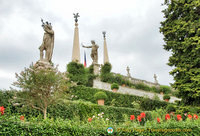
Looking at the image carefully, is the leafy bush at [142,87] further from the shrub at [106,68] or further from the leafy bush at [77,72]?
the leafy bush at [77,72]

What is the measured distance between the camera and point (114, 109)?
33.4 ft

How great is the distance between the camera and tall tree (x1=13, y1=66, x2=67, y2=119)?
266 inches

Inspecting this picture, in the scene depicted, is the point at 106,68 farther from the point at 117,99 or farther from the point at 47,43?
the point at 47,43

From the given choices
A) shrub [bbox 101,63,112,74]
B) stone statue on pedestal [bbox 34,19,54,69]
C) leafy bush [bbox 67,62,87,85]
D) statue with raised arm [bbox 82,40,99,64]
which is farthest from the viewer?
statue with raised arm [bbox 82,40,99,64]

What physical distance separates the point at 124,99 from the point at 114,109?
4.96 meters

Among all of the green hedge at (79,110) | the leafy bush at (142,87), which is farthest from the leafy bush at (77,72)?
the leafy bush at (142,87)

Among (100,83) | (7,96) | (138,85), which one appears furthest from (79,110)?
(138,85)

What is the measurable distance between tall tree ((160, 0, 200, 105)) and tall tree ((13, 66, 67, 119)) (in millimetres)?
7647

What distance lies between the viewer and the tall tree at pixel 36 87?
677cm

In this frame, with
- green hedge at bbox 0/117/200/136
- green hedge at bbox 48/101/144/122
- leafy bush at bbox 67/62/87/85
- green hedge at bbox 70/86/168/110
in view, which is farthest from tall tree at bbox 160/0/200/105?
leafy bush at bbox 67/62/87/85

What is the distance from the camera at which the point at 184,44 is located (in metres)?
11.4

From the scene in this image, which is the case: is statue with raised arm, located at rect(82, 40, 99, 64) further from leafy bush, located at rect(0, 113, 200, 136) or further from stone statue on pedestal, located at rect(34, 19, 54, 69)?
leafy bush, located at rect(0, 113, 200, 136)

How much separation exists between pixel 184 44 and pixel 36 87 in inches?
354

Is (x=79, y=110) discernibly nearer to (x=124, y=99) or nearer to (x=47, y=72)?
(x=47, y=72)
